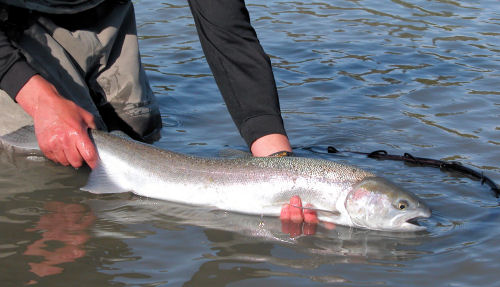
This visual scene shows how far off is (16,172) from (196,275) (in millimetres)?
2043

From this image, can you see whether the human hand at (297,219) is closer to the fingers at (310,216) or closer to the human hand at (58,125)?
the fingers at (310,216)

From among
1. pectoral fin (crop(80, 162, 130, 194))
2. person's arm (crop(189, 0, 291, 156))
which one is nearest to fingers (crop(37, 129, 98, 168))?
pectoral fin (crop(80, 162, 130, 194))

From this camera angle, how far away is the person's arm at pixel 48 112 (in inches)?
181

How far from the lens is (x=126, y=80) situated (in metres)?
6.07

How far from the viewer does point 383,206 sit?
443 cm

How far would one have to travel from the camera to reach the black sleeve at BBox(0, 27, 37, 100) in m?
4.88

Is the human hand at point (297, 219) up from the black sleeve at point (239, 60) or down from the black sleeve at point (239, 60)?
down

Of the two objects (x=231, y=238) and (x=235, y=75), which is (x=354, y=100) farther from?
(x=231, y=238)

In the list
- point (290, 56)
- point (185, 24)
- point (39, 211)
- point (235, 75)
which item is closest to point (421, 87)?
point (290, 56)

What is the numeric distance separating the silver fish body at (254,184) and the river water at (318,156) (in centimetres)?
10

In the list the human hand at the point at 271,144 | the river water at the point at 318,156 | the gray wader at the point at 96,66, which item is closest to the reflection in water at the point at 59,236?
the river water at the point at 318,156

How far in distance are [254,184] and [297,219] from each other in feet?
1.13

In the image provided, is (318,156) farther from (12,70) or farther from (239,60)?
(12,70)

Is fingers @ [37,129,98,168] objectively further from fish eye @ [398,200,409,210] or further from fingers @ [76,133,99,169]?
fish eye @ [398,200,409,210]
